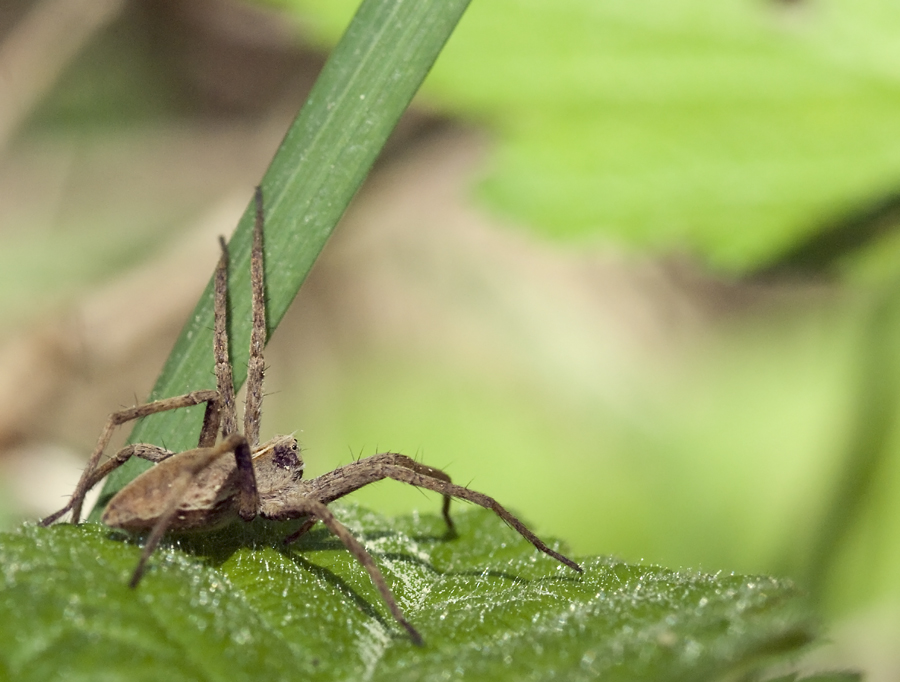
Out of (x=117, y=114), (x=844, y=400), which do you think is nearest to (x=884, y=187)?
(x=844, y=400)

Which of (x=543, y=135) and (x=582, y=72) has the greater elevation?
(x=582, y=72)

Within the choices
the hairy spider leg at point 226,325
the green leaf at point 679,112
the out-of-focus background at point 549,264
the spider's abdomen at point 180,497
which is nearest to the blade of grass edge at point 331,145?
the hairy spider leg at point 226,325

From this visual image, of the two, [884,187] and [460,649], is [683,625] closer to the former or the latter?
[460,649]

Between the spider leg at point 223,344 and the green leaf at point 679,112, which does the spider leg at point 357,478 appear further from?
the green leaf at point 679,112

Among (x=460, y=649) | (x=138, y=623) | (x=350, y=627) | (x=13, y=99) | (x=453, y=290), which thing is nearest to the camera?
(x=138, y=623)

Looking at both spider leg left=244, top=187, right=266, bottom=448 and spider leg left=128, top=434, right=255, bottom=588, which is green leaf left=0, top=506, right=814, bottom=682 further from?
spider leg left=244, top=187, right=266, bottom=448

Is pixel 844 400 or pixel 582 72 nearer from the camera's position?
pixel 582 72
